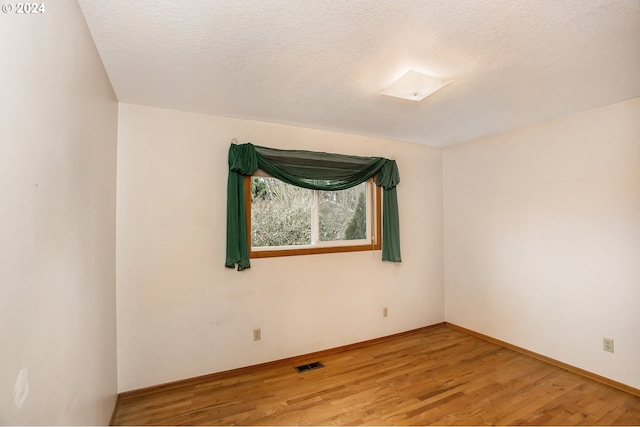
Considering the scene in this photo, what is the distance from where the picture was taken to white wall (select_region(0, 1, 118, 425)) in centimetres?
79

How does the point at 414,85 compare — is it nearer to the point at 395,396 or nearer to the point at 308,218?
the point at 308,218

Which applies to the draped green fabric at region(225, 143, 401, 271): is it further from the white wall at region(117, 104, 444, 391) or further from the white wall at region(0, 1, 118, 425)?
the white wall at region(0, 1, 118, 425)

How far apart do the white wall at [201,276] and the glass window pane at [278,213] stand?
0.78ft

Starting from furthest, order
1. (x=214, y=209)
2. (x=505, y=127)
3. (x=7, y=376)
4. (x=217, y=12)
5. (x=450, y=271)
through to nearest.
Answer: (x=450, y=271)
(x=505, y=127)
(x=214, y=209)
(x=217, y=12)
(x=7, y=376)

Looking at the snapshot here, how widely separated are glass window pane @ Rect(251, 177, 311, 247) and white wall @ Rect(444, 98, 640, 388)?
2184 millimetres

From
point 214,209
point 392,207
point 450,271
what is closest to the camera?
point 214,209

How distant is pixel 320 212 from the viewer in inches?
133

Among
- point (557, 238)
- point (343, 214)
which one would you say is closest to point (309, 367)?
point (343, 214)

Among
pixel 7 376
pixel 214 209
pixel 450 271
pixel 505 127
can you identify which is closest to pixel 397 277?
pixel 450 271

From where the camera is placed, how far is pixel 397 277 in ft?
12.4

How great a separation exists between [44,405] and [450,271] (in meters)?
4.14

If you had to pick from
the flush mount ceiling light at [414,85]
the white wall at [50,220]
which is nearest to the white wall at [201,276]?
the white wall at [50,220]

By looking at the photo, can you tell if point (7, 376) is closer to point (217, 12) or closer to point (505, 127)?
point (217, 12)

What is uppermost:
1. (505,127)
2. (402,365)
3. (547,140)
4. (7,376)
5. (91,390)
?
(505,127)
